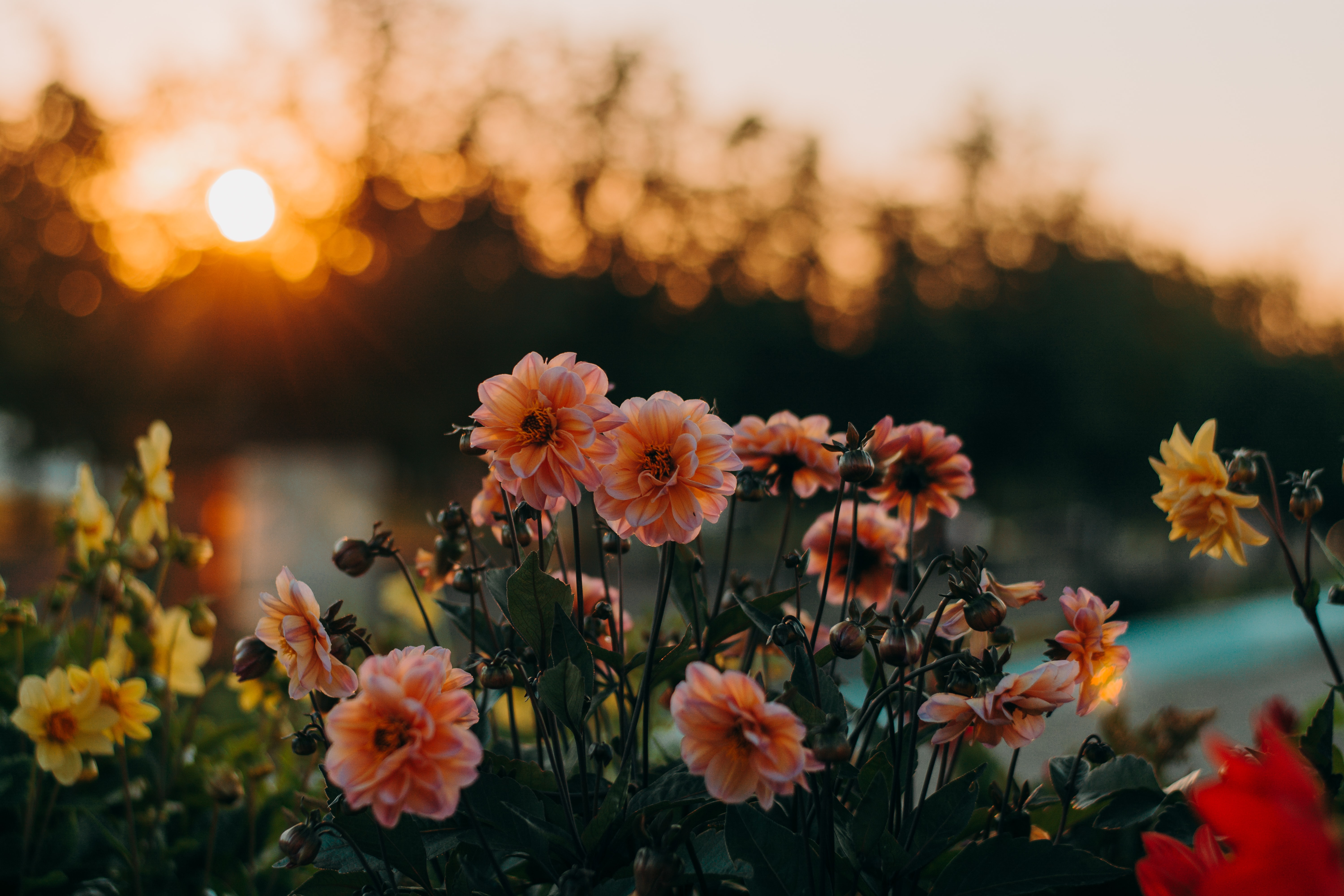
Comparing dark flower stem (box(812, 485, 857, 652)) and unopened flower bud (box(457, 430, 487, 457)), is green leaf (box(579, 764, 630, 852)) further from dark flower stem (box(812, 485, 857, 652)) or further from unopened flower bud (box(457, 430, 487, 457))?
unopened flower bud (box(457, 430, 487, 457))

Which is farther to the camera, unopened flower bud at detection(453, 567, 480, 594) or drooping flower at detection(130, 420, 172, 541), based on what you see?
drooping flower at detection(130, 420, 172, 541)

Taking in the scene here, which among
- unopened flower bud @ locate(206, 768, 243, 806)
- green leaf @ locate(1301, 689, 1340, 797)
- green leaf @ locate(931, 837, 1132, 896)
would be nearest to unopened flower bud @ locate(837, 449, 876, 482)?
green leaf @ locate(931, 837, 1132, 896)

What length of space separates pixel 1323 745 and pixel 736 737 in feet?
2.78

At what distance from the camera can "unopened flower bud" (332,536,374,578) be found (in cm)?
126

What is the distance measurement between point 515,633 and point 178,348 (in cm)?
1378

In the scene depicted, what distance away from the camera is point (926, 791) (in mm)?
1185

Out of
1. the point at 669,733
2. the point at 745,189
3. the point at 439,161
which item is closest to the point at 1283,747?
the point at 669,733

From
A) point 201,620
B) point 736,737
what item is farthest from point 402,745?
point 201,620

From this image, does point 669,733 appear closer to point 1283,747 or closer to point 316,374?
point 1283,747

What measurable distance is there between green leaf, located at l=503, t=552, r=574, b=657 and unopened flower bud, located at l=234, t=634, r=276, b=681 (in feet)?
1.10

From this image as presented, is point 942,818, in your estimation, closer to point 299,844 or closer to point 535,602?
point 535,602

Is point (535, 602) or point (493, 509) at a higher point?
point (493, 509)

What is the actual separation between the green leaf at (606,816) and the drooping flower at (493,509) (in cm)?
39

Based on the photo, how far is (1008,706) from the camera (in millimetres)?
1011
